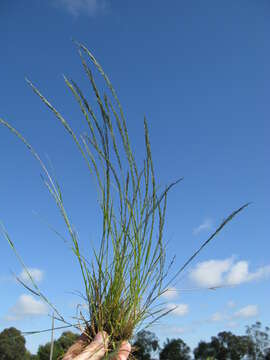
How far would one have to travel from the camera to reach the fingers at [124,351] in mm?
2207

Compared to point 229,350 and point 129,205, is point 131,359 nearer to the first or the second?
point 129,205

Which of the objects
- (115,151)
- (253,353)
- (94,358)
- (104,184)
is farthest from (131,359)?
(253,353)

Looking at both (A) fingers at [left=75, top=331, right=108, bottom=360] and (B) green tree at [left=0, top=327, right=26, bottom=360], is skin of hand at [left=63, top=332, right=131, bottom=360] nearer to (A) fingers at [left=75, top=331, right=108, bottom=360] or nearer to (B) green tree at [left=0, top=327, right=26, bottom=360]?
(A) fingers at [left=75, top=331, right=108, bottom=360]

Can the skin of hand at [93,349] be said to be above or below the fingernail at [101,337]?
below

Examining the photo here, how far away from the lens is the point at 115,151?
2.11 meters

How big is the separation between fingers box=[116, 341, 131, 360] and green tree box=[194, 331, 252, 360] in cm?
7559

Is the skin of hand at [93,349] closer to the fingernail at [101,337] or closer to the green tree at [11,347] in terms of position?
the fingernail at [101,337]

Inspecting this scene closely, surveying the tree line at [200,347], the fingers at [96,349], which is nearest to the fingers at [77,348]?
the fingers at [96,349]

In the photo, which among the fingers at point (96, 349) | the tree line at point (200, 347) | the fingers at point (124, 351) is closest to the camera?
the fingers at point (96, 349)

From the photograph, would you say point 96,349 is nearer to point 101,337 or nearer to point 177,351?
point 101,337

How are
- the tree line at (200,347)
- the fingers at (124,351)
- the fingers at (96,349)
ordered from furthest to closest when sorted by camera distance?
the tree line at (200,347) → the fingers at (124,351) → the fingers at (96,349)

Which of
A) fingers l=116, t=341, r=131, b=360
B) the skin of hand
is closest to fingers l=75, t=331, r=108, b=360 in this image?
the skin of hand

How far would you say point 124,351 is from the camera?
222 cm

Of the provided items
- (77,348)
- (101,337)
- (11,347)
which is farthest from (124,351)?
(11,347)
